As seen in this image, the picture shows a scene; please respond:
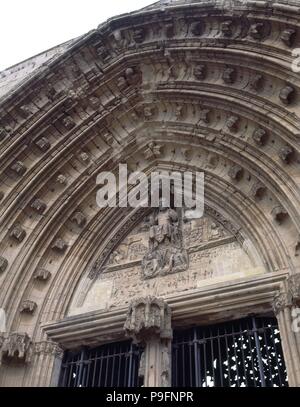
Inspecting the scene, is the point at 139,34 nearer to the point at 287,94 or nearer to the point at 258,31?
the point at 258,31

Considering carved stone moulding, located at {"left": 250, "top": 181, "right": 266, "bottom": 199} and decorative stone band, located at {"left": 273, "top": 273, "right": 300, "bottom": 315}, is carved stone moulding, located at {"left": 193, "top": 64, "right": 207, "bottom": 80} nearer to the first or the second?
carved stone moulding, located at {"left": 250, "top": 181, "right": 266, "bottom": 199}

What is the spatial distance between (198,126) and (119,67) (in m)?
1.80

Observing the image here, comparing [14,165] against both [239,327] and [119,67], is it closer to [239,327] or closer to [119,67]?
[119,67]

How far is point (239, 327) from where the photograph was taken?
579cm

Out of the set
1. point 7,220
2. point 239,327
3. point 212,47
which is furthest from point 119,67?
point 239,327

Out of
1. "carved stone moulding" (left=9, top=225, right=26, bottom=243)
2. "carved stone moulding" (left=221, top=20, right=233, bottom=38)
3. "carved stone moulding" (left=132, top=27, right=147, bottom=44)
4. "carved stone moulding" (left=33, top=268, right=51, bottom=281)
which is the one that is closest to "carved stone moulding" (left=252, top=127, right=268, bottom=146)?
"carved stone moulding" (left=221, top=20, right=233, bottom=38)

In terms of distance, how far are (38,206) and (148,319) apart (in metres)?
2.87

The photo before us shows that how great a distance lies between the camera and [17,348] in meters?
6.03

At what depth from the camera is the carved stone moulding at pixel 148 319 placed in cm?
565

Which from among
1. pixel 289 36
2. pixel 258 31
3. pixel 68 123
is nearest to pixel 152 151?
pixel 68 123

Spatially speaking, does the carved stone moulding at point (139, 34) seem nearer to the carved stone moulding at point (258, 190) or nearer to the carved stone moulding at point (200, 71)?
the carved stone moulding at point (200, 71)

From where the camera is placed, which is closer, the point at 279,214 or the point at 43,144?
the point at 279,214

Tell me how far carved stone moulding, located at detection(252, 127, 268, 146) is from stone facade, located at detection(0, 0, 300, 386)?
14 millimetres

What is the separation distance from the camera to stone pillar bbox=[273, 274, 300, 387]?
4758 millimetres
